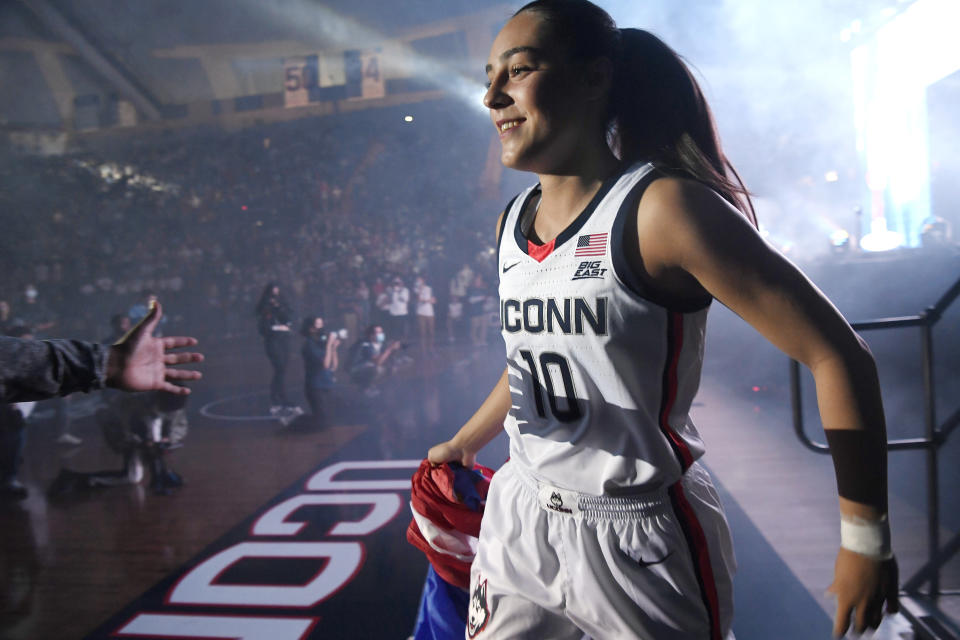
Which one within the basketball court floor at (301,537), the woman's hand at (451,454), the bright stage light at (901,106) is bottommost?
the basketball court floor at (301,537)

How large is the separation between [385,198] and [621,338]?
1552cm

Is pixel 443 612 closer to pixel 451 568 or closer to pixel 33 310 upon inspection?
pixel 451 568

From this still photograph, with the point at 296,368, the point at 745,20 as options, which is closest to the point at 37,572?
the point at 296,368

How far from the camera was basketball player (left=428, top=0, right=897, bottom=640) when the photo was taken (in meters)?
0.85

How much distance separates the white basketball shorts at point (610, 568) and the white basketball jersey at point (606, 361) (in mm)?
46

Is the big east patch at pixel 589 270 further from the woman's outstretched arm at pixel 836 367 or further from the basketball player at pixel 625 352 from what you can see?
the woman's outstretched arm at pixel 836 367

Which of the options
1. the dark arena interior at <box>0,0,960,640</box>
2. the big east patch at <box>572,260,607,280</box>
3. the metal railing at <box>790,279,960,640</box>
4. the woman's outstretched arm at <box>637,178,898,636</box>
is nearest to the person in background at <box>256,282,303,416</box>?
the dark arena interior at <box>0,0,960,640</box>

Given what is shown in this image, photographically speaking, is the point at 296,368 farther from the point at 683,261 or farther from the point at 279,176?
the point at 683,261

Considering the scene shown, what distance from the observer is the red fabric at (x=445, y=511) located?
138cm

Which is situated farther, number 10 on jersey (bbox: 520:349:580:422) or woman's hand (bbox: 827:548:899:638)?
number 10 on jersey (bbox: 520:349:580:422)

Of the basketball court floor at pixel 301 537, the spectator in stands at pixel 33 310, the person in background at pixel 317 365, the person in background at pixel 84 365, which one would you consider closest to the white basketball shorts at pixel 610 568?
the person in background at pixel 84 365

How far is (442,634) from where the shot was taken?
4.43 ft

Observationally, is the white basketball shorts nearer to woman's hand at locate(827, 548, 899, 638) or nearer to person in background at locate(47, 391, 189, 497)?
woman's hand at locate(827, 548, 899, 638)

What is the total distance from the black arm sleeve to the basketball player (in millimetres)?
1087
